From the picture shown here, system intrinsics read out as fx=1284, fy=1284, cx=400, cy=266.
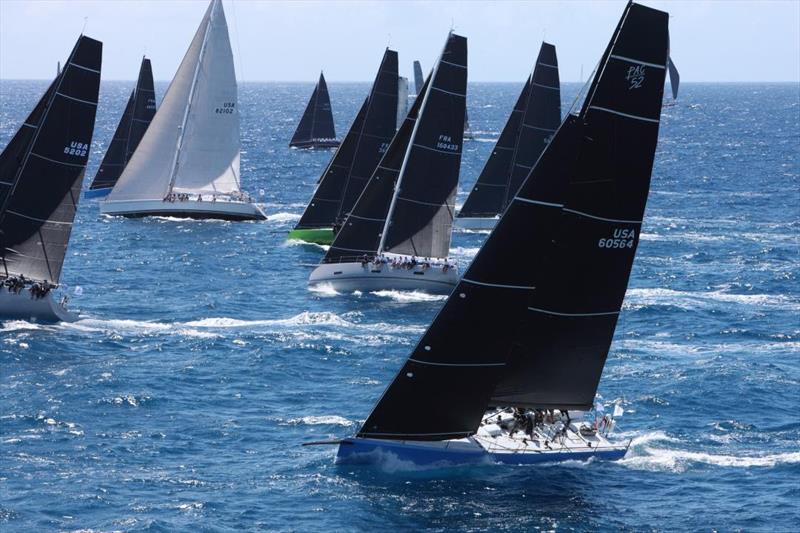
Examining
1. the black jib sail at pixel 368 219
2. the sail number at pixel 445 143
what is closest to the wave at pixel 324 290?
the black jib sail at pixel 368 219

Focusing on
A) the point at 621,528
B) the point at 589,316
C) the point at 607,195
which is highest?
the point at 607,195

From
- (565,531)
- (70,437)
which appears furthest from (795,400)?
(70,437)

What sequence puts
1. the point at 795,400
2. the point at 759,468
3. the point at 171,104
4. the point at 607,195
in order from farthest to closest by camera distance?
the point at 171,104
the point at 795,400
the point at 759,468
the point at 607,195

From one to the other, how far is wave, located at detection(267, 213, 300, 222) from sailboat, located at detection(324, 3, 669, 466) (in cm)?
5323

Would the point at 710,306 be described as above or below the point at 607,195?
below

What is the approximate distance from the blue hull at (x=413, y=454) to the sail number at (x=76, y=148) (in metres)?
23.7

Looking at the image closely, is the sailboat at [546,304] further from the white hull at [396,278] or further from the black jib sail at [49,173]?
the white hull at [396,278]

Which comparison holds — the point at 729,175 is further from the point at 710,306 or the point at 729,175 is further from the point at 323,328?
the point at 323,328

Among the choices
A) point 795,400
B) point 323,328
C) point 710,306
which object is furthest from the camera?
point 710,306

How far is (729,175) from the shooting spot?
12650cm

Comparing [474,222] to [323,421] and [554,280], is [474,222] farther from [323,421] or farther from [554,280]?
[554,280]

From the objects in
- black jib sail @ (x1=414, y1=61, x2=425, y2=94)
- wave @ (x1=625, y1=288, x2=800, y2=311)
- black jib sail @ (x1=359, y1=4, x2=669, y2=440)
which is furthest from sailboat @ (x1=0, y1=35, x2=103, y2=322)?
black jib sail @ (x1=414, y1=61, x2=425, y2=94)

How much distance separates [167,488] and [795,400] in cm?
2230

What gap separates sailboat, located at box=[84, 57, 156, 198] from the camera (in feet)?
307
